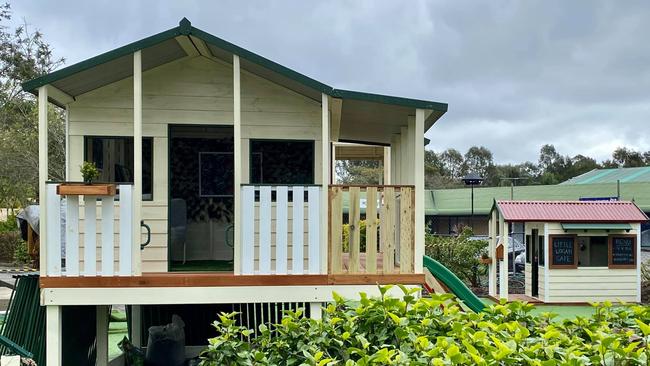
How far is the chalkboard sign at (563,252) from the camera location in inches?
482

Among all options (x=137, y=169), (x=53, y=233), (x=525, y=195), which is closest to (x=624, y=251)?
(x=137, y=169)

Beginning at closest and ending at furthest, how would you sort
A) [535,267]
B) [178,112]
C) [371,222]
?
1. [371,222]
2. [178,112]
3. [535,267]

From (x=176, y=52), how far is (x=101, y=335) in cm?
363

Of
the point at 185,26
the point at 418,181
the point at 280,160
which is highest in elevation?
the point at 185,26

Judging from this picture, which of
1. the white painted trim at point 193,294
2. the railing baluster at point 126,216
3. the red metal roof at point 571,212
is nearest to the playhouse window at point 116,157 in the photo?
the railing baluster at point 126,216

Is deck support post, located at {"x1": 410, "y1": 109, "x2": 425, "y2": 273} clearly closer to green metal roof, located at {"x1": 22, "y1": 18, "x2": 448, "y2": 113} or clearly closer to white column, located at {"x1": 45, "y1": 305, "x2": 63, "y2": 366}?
green metal roof, located at {"x1": 22, "y1": 18, "x2": 448, "y2": 113}

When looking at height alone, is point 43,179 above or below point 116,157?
below

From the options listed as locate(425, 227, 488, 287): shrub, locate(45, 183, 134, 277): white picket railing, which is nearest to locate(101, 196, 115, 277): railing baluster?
locate(45, 183, 134, 277): white picket railing

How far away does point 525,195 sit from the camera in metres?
31.1

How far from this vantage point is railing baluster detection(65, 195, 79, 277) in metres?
5.02

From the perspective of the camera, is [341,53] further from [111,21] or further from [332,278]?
[332,278]

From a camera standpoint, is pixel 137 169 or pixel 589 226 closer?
pixel 137 169

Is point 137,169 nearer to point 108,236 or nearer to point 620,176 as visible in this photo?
point 108,236

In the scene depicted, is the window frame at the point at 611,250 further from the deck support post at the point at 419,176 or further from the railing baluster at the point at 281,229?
the railing baluster at the point at 281,229
